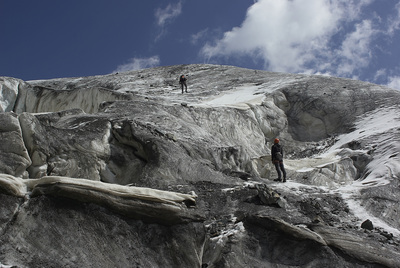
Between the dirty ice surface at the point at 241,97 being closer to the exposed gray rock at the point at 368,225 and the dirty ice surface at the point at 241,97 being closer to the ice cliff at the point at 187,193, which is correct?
the ice cliff at the point at 187,193

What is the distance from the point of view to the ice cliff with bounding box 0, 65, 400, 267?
7.21 metres

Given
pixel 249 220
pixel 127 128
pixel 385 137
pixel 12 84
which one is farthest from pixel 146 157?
pixel 12 84

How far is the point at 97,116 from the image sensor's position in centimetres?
1366

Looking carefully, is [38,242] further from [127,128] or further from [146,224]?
[127,128]

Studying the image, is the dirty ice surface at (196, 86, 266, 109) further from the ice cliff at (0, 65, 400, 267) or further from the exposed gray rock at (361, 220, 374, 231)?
the exposed gray rock at (361, 220, 374, 231)

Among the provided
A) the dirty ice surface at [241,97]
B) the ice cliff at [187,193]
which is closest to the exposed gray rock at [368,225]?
the ice cliff at [187,193]

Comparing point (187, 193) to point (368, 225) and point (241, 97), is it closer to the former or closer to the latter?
point (368, 225)

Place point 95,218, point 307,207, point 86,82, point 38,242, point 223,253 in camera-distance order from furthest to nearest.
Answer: point 86,82, point 307,207, point 223,253, point 95,218, point 38,242

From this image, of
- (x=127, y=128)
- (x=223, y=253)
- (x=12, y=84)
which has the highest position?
(x=12, y=84)

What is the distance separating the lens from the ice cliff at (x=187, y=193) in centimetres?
721

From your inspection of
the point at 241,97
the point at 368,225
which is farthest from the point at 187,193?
the point at 241,97

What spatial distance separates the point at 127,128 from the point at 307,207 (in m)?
5.74

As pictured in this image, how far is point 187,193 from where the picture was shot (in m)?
9.84

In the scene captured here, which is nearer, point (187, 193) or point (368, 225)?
point (368, 225)
